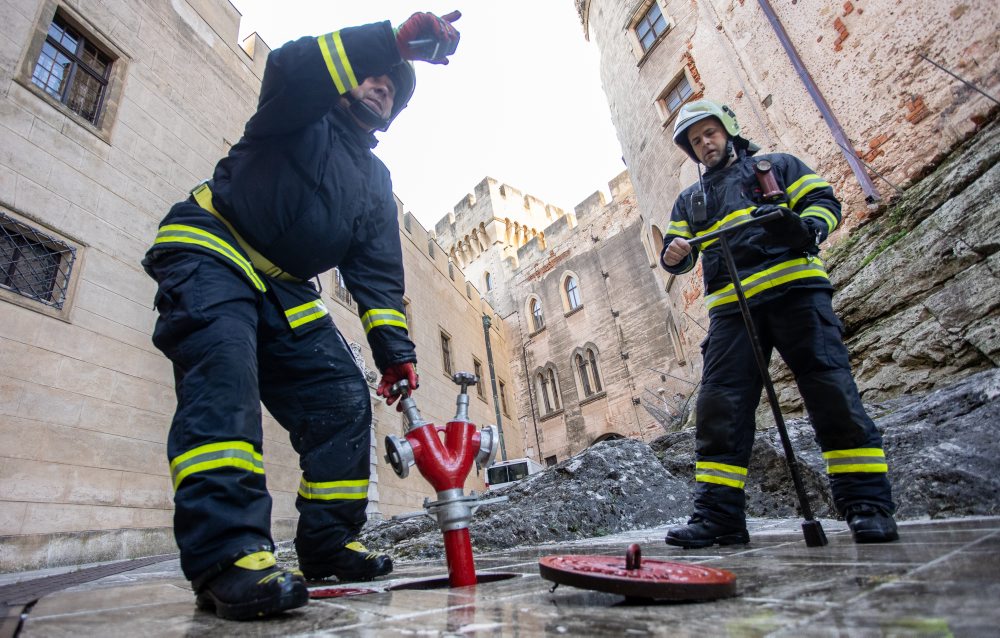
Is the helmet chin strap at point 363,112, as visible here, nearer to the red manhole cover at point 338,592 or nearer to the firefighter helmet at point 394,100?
the firefighter helmet at point 394,100

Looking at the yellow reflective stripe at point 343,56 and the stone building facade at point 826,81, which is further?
the stone building facade at point 826,81

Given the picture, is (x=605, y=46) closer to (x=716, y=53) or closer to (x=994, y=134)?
(x=716, y=53)

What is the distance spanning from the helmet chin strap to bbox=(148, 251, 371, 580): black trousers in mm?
820

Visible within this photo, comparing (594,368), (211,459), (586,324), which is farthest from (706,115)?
(586,324)

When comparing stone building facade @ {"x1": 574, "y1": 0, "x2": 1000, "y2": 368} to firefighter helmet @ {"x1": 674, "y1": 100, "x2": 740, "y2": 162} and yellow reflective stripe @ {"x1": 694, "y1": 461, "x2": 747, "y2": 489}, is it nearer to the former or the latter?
firefighter helmet @ {"x1": 674, "y1": 100, "x2": 740, "y2": 162}

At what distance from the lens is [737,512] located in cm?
220

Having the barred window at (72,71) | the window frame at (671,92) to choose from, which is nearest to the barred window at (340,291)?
the barred window at (72,71)

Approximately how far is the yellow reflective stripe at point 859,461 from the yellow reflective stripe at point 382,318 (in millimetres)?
1815

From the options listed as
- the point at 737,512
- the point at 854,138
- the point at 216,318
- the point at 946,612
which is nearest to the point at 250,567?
the point at 216,318

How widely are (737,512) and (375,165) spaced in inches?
84.9

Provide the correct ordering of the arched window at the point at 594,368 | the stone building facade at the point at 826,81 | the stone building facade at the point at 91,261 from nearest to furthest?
the stone building facade at the point at 91,261
the stone building facade at the point at 826,81
the arched window at the point at 594,368

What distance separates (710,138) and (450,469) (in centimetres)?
220

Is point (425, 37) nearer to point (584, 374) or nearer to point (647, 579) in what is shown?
point (647, 579)

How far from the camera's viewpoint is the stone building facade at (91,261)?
4.99 m
